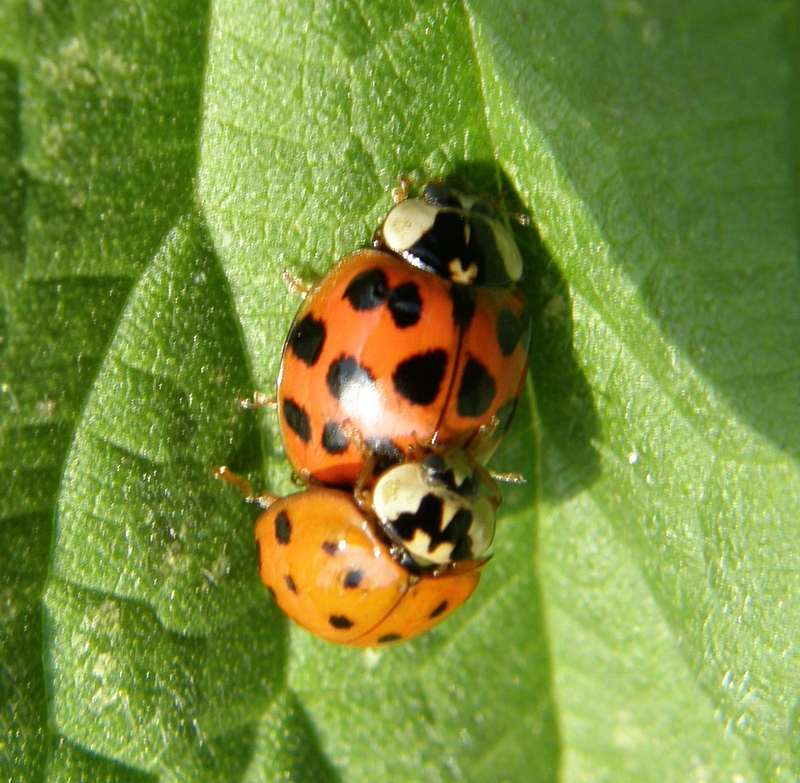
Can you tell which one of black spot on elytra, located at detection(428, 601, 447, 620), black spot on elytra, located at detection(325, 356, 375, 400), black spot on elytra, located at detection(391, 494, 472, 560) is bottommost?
black spot on elytra, located at detection(428, 601, 447, 620)

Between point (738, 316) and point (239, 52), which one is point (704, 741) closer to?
point (738, 316)

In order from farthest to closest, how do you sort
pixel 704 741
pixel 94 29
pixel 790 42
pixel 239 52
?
pixel 704 741
pixel 239 52
pixel 94 29
pixel 790 42

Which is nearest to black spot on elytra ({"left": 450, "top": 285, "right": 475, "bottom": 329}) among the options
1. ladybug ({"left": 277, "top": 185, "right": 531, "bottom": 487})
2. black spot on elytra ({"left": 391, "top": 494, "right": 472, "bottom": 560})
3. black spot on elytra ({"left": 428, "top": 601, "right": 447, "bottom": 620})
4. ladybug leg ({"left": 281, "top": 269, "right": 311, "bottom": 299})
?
ladybug ({"left": 277, "top": 185, "right": 531, "bottom": 487})

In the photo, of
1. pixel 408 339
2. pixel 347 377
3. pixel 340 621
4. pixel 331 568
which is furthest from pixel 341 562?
pixel 408 339

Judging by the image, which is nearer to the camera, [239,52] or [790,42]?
[790,42]

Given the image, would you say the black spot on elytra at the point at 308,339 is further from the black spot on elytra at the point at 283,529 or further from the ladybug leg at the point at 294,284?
the black spot on elytra at the point at 283,529

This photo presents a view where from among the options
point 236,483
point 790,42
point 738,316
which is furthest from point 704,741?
point 790,42

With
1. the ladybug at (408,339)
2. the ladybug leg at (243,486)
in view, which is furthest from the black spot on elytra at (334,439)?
the ladybug leg at (243,486)

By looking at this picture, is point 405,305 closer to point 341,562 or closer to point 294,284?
point 294,284

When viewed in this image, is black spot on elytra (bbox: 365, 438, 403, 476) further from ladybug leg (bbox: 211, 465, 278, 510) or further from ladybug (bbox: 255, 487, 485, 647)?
ladybug leg (bbox: 211, 465, 278, 510)
